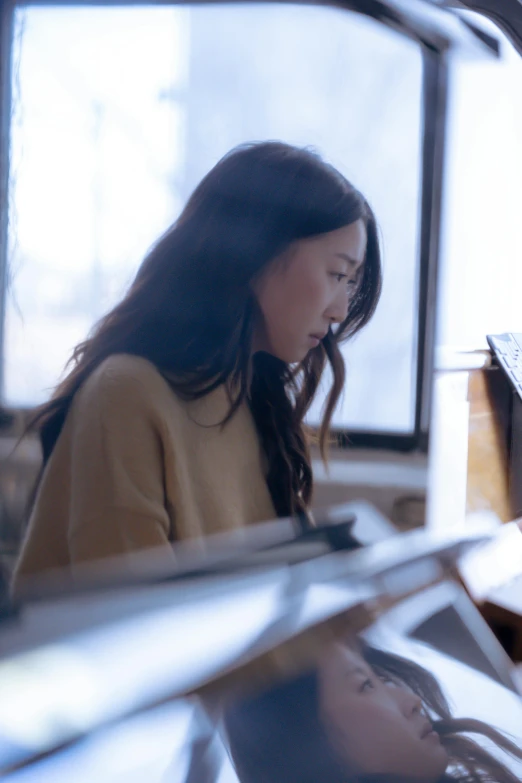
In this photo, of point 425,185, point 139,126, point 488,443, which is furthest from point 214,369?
point 488,443

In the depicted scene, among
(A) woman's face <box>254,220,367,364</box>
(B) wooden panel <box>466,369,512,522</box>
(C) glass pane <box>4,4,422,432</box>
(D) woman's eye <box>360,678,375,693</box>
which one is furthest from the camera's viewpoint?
(B) wooden panel <box>466,369,512,522</box>

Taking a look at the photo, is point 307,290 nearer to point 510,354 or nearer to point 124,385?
point 124,385

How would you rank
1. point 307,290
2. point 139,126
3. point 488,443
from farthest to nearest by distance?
point 488,443 → point 307,290 → point 139,126

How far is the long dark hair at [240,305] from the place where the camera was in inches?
16.0

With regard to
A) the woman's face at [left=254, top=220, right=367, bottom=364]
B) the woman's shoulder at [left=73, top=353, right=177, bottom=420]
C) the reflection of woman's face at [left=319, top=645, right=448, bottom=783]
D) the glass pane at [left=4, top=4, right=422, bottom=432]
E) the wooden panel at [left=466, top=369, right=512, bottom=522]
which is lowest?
the reflection of woman's face at [left=319, top=645, right=448, bottom=783]

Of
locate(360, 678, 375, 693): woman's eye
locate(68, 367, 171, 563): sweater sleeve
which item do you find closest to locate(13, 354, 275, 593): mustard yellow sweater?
locate(68, 367, 171, 563): sweater sleeve

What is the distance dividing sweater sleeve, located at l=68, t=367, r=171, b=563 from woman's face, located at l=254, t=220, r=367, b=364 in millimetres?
109

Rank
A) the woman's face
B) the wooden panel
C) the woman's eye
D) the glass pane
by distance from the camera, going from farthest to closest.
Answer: the wooden panel
the woman's eye
the woman's face
the glass pane

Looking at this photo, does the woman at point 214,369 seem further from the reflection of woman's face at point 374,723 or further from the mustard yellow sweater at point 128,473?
the reflection of woman's face at point 374,723

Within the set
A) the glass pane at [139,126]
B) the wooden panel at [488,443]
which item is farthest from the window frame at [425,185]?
the wooden panel at [488,443]

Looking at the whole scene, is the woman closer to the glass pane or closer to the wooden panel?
the glass pane

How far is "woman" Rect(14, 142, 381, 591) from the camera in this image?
39 cm

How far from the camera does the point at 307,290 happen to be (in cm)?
52

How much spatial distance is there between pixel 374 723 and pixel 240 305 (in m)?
0.36
